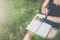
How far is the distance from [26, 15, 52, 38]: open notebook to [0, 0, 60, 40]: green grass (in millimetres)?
51

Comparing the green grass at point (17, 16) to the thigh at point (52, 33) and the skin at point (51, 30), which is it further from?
the thigh at point (52, 33)

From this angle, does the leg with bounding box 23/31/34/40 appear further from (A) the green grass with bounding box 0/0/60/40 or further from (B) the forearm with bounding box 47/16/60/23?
(B) the forearm with bounding box 47/16/60/23

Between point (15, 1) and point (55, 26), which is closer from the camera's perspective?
point (55, 26)

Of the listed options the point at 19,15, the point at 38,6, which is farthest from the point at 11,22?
the point at 38,6

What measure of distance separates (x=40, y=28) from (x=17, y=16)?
0.19 metres

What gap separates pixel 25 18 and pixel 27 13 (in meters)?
0.04

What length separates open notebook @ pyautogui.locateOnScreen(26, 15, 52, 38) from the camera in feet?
6.78

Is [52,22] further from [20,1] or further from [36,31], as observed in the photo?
[20,1]

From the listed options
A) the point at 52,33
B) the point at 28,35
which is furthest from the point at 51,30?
the point at 28,35

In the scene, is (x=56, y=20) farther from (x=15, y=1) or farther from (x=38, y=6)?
(x=15, y=1)

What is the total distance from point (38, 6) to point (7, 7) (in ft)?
0.68

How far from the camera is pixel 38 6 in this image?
2141 millimetres

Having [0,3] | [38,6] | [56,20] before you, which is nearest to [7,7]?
[0,3]

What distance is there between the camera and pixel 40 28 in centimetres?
208
